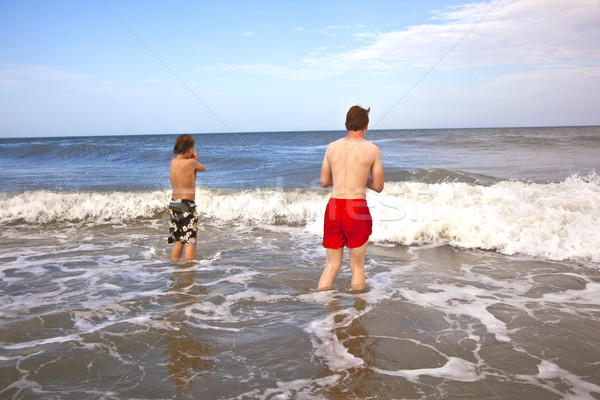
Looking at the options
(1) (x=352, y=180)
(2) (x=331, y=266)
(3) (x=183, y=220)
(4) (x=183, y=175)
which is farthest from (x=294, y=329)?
(4) (x=183, y=175)

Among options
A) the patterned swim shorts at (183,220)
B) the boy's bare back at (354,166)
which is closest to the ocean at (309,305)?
the patterned swim shorts at (183,220)

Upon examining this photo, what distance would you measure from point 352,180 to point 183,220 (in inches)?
102

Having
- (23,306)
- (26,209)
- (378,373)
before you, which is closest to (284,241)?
(23,306)

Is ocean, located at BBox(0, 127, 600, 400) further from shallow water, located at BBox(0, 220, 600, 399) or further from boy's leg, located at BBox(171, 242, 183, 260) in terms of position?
boy's leg, located at BBox(171, 242, 183, 260)

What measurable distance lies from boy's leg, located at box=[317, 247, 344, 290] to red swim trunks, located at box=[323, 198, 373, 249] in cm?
18

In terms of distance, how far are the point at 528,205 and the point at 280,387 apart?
6.91 meters

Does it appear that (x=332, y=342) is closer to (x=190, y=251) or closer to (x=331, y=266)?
(x=331, y=266)

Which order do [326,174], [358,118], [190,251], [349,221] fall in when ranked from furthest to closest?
[190,251]
[326,174]
[349,221]
[358,118]

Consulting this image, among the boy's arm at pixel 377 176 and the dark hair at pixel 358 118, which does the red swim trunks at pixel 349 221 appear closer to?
the boy's arm at pixel 377 176

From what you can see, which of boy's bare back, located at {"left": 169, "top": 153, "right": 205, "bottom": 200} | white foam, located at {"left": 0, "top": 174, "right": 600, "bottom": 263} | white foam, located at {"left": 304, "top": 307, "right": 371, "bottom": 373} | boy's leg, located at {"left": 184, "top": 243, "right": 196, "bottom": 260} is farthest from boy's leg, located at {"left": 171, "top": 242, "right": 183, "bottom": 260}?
white foam, located at {"left": 0, "top": 174, "right": 600, "bottom": 263}

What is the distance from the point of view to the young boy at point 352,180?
386 cm

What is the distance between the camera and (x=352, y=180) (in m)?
3.92

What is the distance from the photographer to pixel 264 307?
14.0 feet

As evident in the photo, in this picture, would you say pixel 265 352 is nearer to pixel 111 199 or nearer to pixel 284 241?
pixel 284 241
